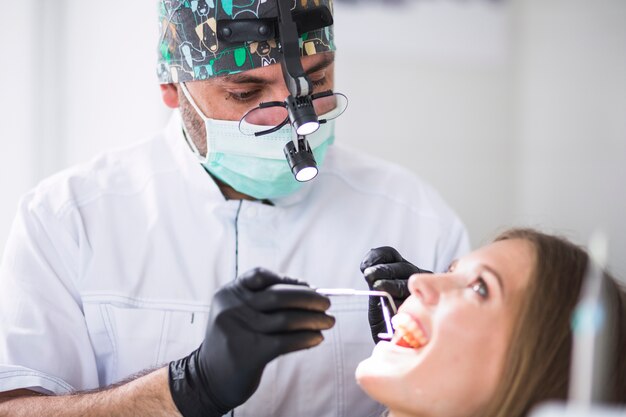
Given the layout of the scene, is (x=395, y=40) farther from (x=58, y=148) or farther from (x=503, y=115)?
(x=58, y=148)

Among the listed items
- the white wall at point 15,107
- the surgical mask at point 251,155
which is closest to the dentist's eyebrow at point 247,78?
the surgical mask at point 251,155

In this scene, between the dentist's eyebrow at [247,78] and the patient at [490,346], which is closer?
the patient at [490,346]

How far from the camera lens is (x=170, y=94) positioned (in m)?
2.07

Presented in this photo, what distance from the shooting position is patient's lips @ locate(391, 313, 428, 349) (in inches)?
57.7

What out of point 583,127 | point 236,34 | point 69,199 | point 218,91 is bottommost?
point 583,127

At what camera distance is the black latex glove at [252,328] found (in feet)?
4.66

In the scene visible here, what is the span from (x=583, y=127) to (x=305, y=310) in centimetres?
232

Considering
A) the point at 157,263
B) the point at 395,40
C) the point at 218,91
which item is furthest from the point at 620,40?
the point at 157,263

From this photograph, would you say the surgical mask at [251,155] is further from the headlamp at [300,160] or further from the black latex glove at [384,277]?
the black latex glove at [384,277]

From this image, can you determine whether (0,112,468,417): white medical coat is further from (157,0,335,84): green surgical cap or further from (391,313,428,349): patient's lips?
(391,313,428,349): patient's lips

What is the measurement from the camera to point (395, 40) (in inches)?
126

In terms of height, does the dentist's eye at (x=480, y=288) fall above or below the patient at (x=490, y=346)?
above

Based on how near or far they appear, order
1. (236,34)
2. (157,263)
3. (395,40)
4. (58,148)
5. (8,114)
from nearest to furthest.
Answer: (236,34)
(157,263)
(8,114)
(58,148)
(395,40)

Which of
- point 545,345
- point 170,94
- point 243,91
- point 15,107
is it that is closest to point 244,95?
point 243,91
